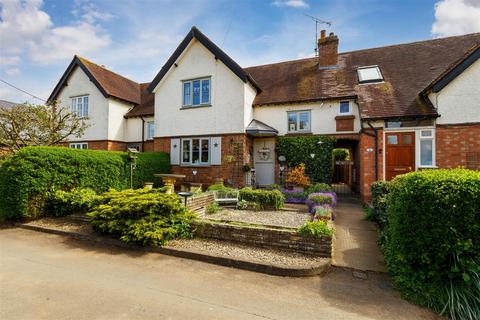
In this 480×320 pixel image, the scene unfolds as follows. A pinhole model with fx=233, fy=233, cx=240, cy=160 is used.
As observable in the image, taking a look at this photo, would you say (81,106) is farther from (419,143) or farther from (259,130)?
(419,143)

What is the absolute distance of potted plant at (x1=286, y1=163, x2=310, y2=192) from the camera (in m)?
11.7

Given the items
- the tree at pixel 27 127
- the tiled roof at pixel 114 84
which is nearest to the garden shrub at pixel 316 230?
the tree at pixel 27 127

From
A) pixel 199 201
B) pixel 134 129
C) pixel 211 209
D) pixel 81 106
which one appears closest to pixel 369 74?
pixel 211 209

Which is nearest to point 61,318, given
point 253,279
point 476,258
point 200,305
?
point 200,305

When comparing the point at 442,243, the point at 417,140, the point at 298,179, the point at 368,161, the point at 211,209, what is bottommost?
the point at 211,209

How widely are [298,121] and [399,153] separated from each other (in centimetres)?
516

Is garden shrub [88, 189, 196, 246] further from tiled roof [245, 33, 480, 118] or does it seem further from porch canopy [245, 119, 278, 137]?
tiled roof [245, 33, 480, 118]

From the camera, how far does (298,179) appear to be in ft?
38.7

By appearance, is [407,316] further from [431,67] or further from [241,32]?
[431,67]

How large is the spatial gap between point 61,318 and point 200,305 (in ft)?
5.71

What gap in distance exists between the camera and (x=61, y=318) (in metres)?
2.96

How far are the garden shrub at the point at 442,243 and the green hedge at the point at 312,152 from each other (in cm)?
854

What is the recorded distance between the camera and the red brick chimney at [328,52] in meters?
14.6

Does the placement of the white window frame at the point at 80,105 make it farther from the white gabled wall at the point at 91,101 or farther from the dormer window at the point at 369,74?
the dormer window at the point at 369,74
